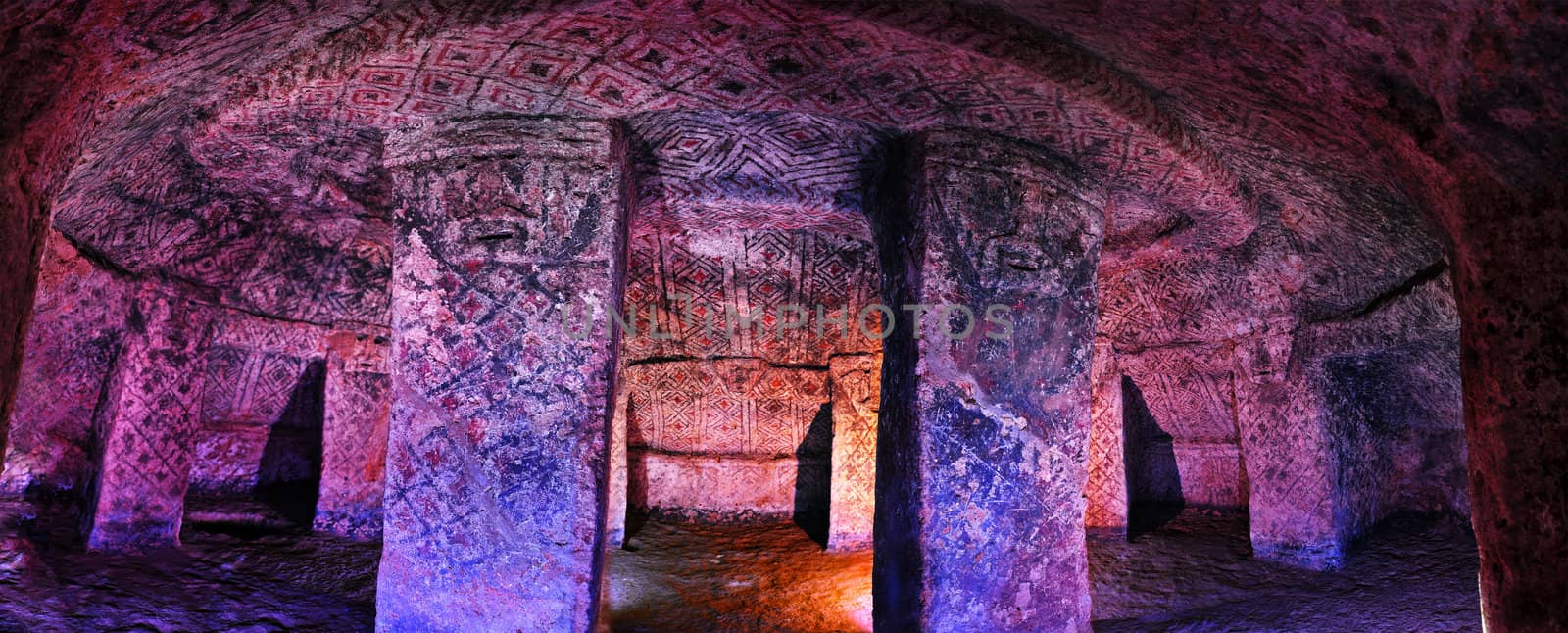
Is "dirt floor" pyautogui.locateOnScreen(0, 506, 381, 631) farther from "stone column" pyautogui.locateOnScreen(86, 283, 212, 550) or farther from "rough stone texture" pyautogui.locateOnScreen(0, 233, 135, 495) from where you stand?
"rough stone texture" pyautogui.locateOnScreen(0, 233, 135, 495)

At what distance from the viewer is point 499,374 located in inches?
114

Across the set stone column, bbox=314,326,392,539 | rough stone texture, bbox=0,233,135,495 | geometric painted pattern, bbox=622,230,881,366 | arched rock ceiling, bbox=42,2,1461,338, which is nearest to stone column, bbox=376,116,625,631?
arched rock ceiling, bbox=42,2,1461,338

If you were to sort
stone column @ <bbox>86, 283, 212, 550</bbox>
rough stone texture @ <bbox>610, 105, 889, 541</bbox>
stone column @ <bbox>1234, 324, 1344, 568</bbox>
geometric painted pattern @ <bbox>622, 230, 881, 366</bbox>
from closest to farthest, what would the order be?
rough stone texture @ <bbox>610, 105, 889, 541</bbox> → stone column @ <bbox>86, 283, 212, 550</bbox> → stone column @ <bbox>1234, 324, 1344, 568</bbox> → geometric painted pattern @ <bbox>622, 230, 881, 366</bbox>

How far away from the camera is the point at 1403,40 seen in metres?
1.81

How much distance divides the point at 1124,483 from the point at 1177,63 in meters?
3.57

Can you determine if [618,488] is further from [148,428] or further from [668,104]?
[668,104]

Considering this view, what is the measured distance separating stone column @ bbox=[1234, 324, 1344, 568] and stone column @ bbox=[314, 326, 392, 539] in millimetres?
5011

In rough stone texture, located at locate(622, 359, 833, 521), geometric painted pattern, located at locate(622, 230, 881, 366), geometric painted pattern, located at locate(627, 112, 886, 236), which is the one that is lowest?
rough stone texture, located at locate(622, 359, 833, 521)

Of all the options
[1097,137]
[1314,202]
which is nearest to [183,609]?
[1097,137]

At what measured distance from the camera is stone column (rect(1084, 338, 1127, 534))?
17.9ft

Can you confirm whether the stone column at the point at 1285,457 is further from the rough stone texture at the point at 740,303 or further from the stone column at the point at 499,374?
the stone column at the point at 499,374

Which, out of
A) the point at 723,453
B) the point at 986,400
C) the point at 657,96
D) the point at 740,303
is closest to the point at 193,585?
the point at 657,96

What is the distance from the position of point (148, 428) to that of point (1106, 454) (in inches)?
212

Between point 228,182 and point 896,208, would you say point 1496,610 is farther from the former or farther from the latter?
point 228,182
